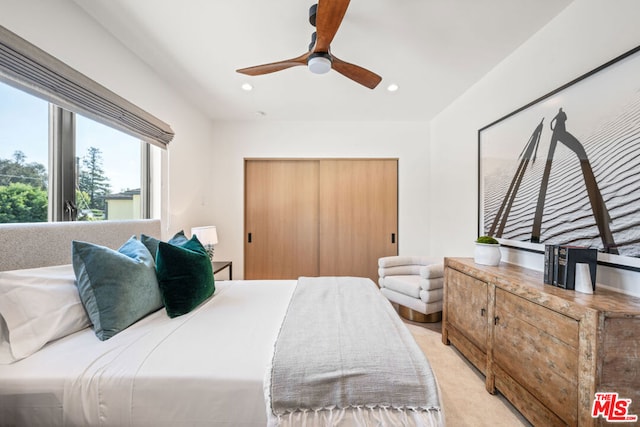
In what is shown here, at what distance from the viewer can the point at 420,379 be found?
0.89 meters

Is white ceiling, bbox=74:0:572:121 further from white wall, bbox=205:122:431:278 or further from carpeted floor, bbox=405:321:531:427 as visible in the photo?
carpeted floor, bbox=405:321:531:427

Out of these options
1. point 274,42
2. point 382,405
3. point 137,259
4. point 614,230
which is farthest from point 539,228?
point 137,259

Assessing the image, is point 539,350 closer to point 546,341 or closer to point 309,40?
point 546,341

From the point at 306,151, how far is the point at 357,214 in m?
1.19

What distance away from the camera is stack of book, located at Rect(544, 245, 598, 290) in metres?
1.24

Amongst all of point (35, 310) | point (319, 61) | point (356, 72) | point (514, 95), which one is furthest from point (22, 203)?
point (514, 95)

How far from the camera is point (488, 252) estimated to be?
1872 mm

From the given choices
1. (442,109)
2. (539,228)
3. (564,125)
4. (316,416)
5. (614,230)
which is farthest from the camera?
(442,109)

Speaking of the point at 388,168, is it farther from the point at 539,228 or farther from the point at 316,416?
the point at 316,416

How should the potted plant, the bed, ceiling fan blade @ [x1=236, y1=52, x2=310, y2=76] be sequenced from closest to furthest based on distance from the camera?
the bed → ceiling fan blade @ [x1=236, y1=52, x2=310, y2=76] → the potted plant

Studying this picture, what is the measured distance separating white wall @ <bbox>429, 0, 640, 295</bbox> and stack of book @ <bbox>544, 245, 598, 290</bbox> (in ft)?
0.52

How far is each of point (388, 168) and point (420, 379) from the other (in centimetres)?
303

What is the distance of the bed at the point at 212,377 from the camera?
2.82ft

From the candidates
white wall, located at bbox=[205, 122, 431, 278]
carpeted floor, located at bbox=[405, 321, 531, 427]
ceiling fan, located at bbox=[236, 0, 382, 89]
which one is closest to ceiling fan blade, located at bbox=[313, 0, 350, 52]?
ceiling fan, located at bbox=[236, 0, 382, 89]
